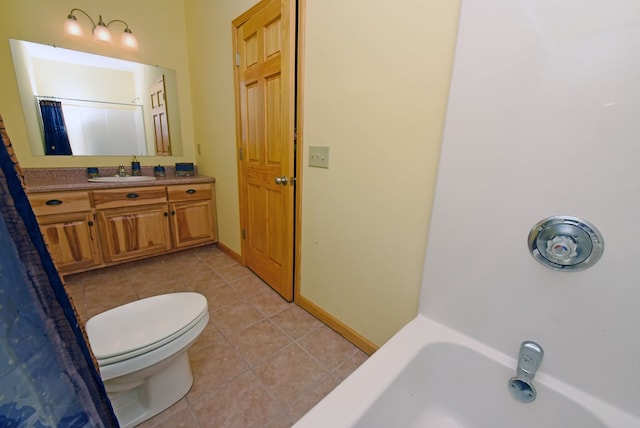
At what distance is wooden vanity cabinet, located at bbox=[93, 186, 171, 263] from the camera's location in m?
2.10

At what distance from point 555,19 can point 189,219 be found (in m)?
2.77

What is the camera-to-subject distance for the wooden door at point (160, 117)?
2.53 m

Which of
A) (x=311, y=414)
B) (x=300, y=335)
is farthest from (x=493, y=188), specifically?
(x=300, y=335)

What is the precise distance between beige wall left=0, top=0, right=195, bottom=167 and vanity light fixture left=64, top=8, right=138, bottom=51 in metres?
0.04

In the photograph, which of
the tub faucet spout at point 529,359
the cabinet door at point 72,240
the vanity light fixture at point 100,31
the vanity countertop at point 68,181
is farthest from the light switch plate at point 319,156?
the vanity light fixture at point 100,31

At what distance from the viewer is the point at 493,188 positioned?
85 centimetres

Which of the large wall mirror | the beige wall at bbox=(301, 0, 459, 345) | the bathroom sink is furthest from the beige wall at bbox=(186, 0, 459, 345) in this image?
the bathroom sink

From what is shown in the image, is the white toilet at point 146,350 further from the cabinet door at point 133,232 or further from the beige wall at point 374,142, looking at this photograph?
the cabinet door at point 133,232

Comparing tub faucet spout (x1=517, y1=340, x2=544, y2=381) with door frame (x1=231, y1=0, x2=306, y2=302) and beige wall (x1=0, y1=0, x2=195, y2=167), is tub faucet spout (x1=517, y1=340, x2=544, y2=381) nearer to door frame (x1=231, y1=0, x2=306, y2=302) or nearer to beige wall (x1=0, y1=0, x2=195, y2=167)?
door frame (x1=231, y1=0, x2=306, y2=302)

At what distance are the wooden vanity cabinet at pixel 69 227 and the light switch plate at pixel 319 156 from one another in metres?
1.81

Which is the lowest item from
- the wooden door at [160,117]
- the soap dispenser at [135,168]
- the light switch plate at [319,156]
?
the soap dispenser at [135,168]

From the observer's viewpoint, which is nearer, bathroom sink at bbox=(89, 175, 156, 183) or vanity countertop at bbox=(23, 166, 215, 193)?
vanity countertop at bbox=(23, 166, 215, 193)

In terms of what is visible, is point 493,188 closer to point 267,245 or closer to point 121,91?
point 267,245

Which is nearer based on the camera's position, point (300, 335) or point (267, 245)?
point (300, 335)
